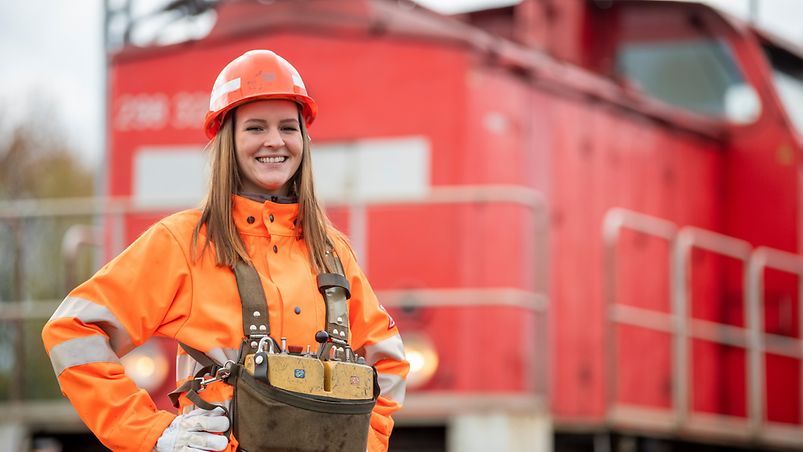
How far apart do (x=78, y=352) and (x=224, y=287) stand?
0.29 metres

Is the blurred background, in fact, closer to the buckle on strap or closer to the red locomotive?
the red locomotive

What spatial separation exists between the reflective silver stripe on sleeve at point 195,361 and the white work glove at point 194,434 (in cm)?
13

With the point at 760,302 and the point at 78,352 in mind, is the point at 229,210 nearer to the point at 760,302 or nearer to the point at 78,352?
the point at 78,352

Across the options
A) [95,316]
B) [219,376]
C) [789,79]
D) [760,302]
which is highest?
[789,79]

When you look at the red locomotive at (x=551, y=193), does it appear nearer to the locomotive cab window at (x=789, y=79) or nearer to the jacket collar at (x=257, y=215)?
the locomotive cab window at (x=789, y=79)

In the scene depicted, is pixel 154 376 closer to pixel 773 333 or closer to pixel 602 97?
pixel 602 97

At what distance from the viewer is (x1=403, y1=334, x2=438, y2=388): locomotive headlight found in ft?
19.1

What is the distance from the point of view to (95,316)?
8.16 feet

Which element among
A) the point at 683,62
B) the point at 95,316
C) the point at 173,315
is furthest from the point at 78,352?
the point at 683,62

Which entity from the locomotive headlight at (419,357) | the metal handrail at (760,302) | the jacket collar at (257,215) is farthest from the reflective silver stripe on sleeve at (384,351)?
the metal handrail at (760,302)

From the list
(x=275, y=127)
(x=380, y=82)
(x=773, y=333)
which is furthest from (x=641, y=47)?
(x=275, y=127)

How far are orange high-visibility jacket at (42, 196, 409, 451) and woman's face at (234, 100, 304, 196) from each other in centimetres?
6

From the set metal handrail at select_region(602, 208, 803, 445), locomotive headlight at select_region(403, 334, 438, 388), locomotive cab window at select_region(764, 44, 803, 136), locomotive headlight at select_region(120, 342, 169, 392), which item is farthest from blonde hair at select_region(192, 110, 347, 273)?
locomotive cab window at select_region(764, 44, 803, 136)

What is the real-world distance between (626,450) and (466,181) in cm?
150
